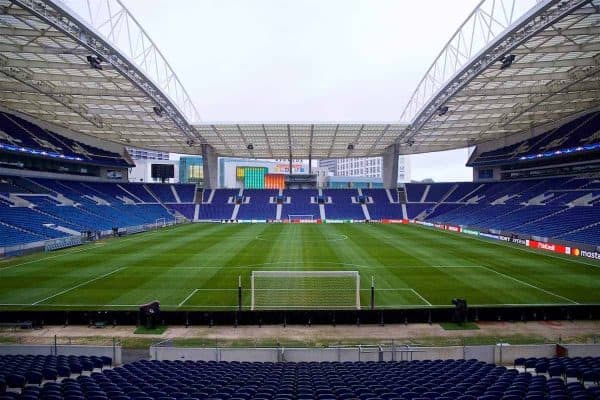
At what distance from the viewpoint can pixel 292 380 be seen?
31.4ft

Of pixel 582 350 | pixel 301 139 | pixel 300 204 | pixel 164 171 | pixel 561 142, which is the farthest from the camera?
pixel 300 204

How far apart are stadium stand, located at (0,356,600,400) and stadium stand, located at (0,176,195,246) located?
30943 mm

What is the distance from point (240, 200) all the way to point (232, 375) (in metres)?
67.4

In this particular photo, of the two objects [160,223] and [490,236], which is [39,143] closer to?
[160,223]

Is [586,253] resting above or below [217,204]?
below

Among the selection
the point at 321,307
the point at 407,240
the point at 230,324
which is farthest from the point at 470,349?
the point at 407,240

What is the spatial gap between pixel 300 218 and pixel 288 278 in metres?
46.2

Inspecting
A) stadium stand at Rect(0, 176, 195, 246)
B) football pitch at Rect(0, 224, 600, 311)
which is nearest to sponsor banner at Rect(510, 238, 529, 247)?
football pitch at Rect(0, 224, 600, 311)

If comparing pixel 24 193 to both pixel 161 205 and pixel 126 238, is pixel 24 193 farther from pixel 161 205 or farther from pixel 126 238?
pixel 161 205

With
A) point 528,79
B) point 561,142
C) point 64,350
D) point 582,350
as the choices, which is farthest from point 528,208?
point 64,350

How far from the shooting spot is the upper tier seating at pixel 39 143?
143 feet

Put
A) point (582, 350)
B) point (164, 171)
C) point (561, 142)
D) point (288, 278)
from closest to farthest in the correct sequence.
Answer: point (582, 350) < point (288, 278) < point (561, 142) < point (164, 171)

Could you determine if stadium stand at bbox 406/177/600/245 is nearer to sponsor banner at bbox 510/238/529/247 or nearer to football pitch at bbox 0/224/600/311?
sponsor banner at bbox 510/238/529/247

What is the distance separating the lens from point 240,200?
76750 mm
